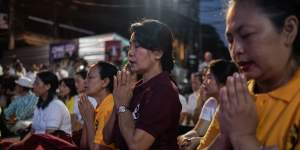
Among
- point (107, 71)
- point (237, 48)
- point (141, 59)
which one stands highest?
point (237, 48)

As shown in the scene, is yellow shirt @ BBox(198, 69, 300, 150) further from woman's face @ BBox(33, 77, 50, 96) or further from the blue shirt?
the blue shirt

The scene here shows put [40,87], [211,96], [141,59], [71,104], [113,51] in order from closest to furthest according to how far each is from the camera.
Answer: [141,59] < [211,96] < [40,87] < [71,104] < [113,51]

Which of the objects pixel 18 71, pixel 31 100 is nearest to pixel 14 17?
pixel 18 71

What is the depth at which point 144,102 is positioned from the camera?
2.61m

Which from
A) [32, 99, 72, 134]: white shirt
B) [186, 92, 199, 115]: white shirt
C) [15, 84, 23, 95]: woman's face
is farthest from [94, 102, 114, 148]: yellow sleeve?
[15, 84, 23, 95]: woman's face

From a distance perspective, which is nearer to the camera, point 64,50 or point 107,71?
point 107,71

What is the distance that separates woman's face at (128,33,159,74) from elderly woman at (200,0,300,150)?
1.30 metres

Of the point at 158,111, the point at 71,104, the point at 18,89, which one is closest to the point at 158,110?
the point at 158,111

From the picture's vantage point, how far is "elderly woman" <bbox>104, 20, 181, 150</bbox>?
8.23ft

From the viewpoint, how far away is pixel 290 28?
1.47 m

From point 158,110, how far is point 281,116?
1180 mm

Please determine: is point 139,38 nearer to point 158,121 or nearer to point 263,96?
point 158,121

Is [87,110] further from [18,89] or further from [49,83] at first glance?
[18,89]

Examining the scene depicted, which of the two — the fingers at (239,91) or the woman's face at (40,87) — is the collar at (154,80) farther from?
the woman's face at (40,87)
